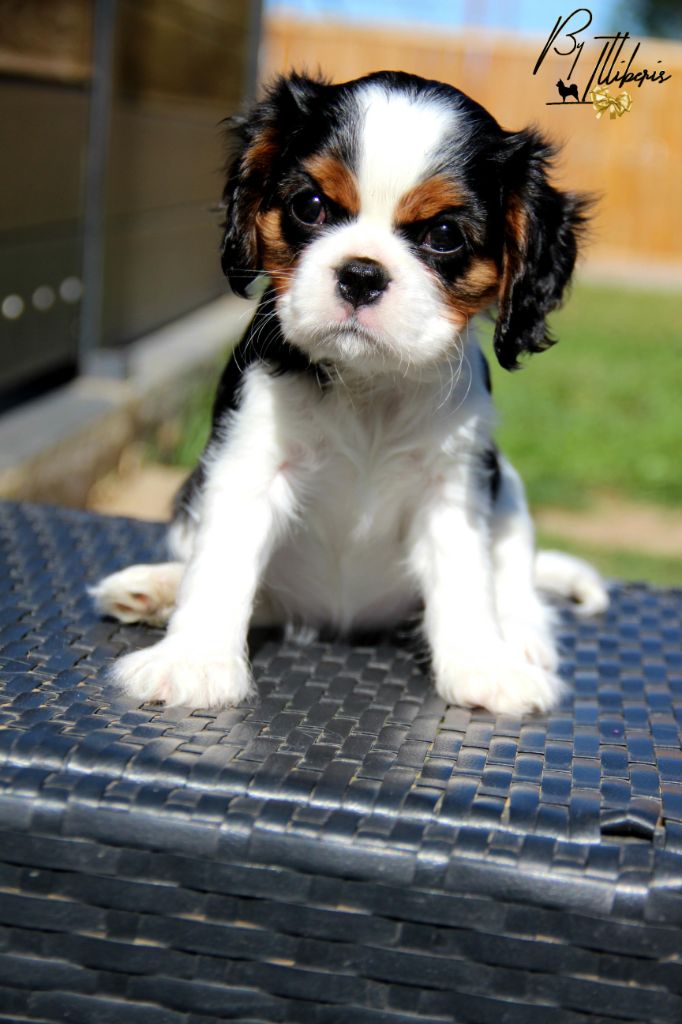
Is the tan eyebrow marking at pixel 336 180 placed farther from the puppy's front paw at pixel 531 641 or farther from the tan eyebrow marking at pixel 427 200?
the puppy's front paw at pixel 531 641

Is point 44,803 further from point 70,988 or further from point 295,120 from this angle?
point 295,120

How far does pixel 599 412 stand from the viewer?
8.57 metres

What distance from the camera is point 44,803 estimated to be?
1.68m

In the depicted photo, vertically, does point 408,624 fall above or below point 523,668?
below

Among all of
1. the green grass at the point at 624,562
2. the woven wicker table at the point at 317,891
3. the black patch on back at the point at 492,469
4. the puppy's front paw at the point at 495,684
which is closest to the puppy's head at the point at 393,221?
the black patch on back at the point at 492,469

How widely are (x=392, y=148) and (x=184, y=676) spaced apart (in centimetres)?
96

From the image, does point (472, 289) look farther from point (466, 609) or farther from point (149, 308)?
point (149, 308)

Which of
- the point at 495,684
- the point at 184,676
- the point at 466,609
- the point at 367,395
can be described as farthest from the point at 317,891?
the point at 367,395

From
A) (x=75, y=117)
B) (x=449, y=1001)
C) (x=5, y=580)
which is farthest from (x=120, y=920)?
(x=75, y=117)

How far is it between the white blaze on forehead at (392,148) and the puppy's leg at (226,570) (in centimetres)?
47

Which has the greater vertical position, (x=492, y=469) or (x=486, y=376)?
(x=486, y=376)

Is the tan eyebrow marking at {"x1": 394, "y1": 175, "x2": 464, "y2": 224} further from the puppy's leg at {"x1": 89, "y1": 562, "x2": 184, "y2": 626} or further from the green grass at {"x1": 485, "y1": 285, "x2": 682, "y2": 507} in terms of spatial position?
the green grass at {"x1": 485, "y1": 285, "x2": 682, "y2": 507}

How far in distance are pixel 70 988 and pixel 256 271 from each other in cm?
128

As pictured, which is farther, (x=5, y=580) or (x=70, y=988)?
(x=5, y=580)
